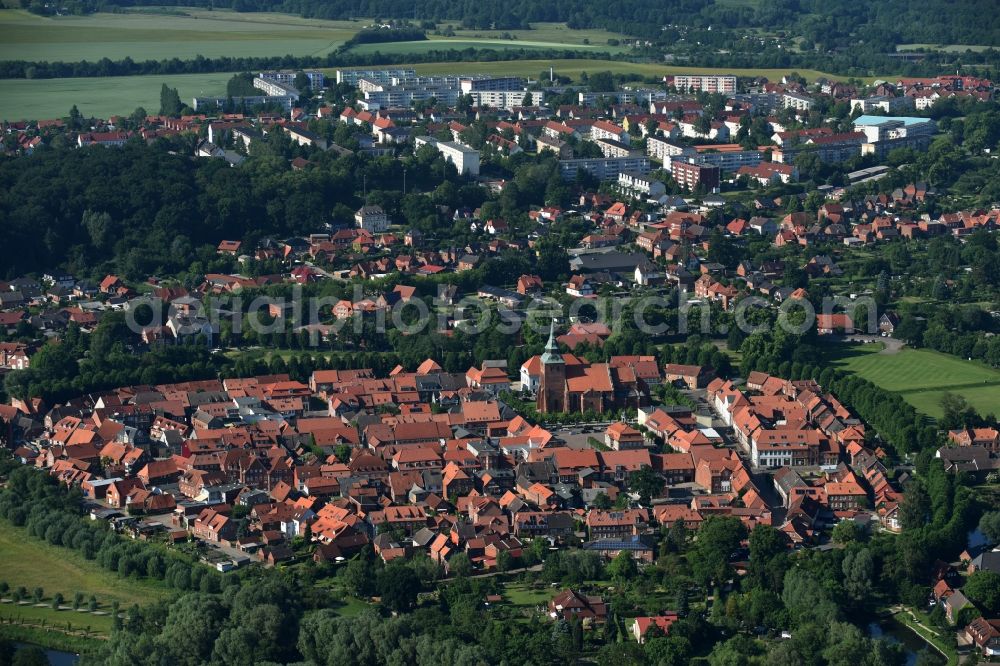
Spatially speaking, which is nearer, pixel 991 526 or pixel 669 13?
pixel 991 526

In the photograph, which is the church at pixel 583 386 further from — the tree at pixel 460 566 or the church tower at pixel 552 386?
the tree at pixel 460 566

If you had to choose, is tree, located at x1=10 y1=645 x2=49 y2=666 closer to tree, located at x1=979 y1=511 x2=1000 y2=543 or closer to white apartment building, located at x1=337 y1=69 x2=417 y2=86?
tree, located at x1=979 y1=511 x2=1000 y2=543

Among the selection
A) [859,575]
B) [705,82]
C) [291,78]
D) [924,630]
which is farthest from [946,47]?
[924,630]

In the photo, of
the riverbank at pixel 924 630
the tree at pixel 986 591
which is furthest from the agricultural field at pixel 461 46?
the tree at pixel 986 591

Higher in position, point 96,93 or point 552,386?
point 96,93

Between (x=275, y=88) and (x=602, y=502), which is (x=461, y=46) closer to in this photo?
(x=275, y=88)

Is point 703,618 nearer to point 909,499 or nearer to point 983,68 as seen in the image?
point 909,499
